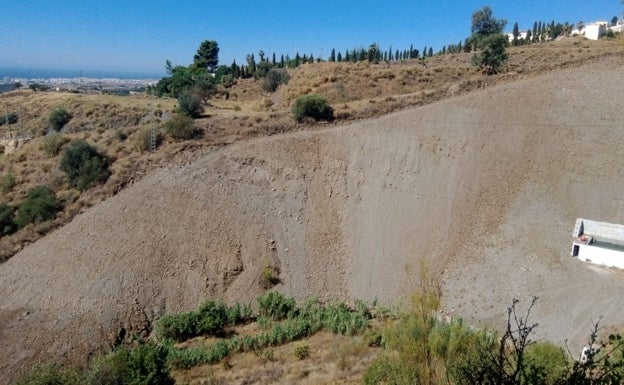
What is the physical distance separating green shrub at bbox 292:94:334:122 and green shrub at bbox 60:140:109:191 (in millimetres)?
9260

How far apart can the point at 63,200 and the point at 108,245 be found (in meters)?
4.23

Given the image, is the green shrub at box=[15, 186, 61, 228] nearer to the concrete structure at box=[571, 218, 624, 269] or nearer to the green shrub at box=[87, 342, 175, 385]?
the green shrub at box=[87, 342, 175, 385]

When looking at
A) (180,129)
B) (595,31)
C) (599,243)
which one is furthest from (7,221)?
(595,31)

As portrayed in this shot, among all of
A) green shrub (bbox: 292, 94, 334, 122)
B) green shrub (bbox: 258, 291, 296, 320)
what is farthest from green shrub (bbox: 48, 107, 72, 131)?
green shrub (bbox: 258, 291, 296, 320)

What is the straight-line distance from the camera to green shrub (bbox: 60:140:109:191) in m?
20.7

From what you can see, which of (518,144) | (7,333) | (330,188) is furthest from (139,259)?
(518,144)

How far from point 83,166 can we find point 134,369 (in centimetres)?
1292

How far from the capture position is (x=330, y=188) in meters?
20.3

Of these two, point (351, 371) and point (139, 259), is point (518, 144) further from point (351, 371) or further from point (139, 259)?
point (139, 259)

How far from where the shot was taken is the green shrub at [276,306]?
15.9 meters

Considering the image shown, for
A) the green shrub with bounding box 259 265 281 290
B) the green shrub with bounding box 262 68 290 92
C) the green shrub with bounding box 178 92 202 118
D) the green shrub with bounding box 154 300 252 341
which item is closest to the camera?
the green shrub with bounding box 154 300 252 341

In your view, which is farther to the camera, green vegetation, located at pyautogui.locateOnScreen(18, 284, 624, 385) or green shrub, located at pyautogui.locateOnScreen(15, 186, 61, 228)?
green shrub, located at pyautogui.locateOnScreen(15, 186, 61, 228)

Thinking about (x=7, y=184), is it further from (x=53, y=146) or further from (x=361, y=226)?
(x=361, y=226)

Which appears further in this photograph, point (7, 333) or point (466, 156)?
point (466, 156)
